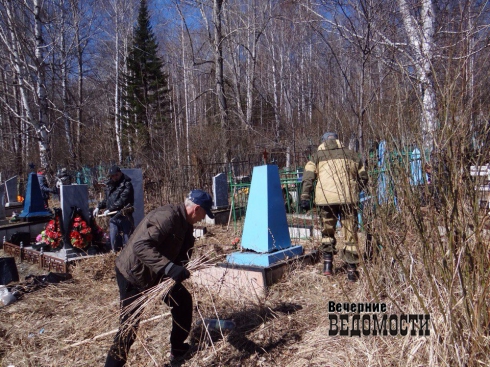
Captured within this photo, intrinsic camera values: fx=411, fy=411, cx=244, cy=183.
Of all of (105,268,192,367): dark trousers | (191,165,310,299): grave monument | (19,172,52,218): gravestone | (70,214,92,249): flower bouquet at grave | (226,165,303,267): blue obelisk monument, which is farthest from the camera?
(19,172,52,218): gravestone

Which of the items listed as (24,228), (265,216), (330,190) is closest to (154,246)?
(265,216)

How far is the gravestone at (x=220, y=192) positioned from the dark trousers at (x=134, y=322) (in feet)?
23.3

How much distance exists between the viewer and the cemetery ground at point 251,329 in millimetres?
2645

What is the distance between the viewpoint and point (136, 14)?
26406 mm

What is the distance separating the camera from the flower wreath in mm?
7246

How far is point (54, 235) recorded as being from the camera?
7.25 m

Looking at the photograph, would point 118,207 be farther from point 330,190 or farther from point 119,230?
point 330,190

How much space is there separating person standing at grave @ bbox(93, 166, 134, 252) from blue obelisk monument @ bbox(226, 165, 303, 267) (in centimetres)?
258

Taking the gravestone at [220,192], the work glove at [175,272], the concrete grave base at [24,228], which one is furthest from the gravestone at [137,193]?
the work glove at [175,272]

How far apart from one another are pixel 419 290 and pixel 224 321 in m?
1.88

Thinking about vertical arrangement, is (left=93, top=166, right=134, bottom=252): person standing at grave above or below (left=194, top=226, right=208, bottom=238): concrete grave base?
above

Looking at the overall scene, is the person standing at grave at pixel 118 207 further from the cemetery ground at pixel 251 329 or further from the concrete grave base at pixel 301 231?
the concrete grave base at pixel 301 231

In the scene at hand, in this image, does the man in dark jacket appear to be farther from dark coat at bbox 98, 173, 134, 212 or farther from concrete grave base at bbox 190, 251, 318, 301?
dark coat at bbox 98, 173, 134, 212

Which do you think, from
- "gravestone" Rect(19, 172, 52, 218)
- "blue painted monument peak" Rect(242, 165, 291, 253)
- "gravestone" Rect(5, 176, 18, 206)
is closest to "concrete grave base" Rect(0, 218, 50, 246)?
"gravestone" Rect(19, 172, 52, 218)
